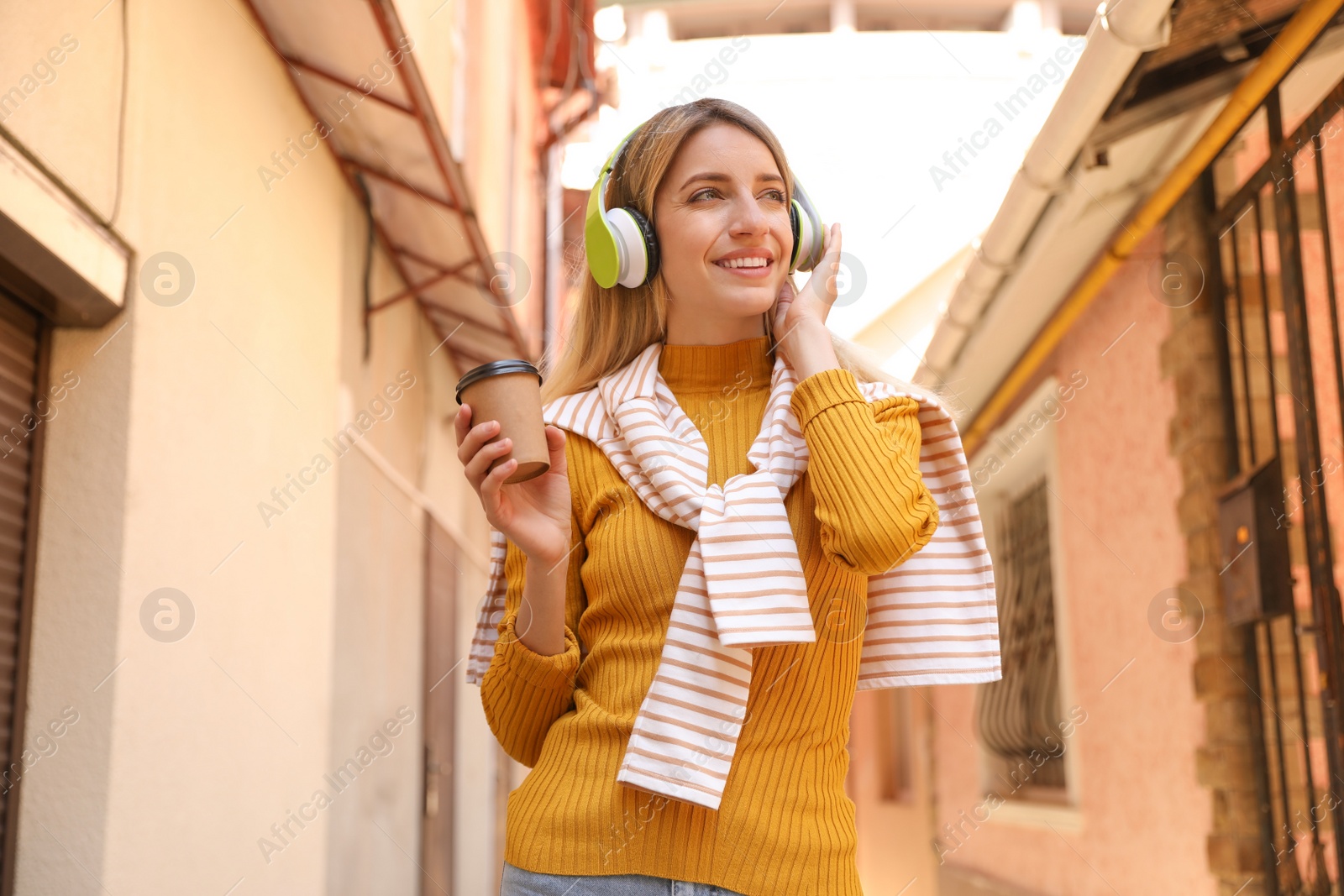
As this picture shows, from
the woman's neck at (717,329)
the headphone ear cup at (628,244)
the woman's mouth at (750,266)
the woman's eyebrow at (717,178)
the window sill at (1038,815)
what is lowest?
the window sill at (1038,815)

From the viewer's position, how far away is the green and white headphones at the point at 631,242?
191 cm

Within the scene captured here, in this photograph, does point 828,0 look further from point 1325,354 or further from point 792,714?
point 792,714

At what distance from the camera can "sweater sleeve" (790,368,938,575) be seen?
1552mm

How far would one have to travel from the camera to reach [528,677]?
1764 millimetres

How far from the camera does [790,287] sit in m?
1.99

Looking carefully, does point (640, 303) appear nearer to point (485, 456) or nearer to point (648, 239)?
point (648, 239)

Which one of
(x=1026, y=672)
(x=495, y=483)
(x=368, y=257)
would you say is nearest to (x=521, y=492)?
(x=495, y=483)

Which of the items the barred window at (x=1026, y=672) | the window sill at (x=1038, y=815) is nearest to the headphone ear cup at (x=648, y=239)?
the window sill at (x=1038, y=815)

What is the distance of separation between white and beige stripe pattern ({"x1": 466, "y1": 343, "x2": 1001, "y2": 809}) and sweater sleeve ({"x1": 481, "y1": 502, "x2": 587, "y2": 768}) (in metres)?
0.12

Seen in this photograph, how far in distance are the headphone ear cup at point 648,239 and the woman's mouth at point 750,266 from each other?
0.14 metres

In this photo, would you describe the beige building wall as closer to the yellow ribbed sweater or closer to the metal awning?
the metal awning

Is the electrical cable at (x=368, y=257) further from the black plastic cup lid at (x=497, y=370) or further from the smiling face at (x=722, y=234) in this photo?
the black plastic cup lid at (x=497, y=370)

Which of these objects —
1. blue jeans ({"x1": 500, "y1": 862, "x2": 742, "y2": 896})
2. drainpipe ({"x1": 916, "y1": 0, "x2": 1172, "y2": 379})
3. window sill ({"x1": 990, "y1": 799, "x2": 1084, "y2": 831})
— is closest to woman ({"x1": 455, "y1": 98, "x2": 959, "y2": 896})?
blue jeans ({"x1": 500, "y1": 862, "x2": 742, "y2": 896})

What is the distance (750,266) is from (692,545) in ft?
1.47
